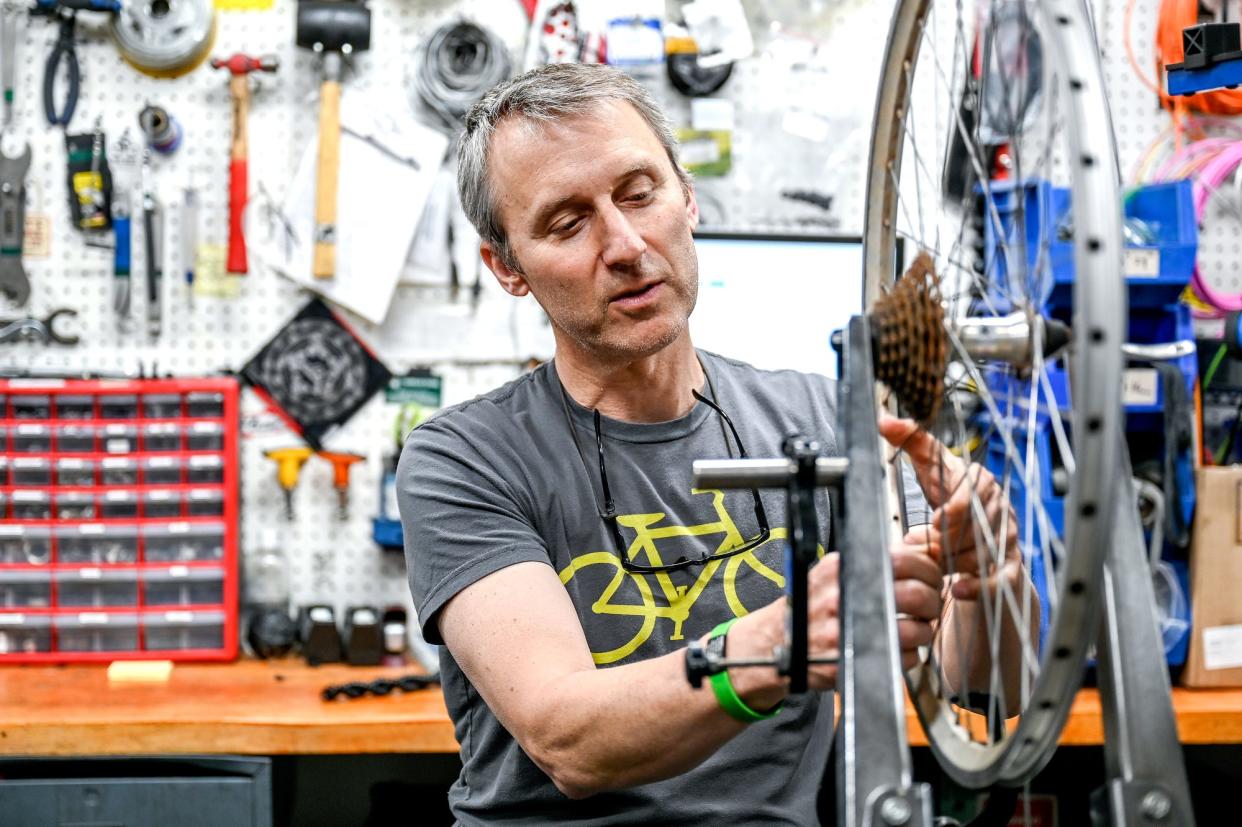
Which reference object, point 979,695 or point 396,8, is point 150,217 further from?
point 979,695

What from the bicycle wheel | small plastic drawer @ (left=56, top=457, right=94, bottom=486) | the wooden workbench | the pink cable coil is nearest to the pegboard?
small plastic drawer @ (left=56, top=457, right=94, bottom=486)

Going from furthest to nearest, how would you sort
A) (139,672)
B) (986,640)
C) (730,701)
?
(139,672), (986,640), (730,701)

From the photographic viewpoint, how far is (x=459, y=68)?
2.23 metres

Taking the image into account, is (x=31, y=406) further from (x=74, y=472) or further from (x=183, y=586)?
(x=183, y=586)

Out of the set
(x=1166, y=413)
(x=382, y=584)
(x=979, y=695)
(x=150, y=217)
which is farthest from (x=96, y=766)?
(x=1166, y=413)

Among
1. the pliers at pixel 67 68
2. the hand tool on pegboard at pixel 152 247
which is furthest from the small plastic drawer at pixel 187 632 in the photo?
the pliers at pixel 67 68

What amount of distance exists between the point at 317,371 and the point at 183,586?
0.45 meters

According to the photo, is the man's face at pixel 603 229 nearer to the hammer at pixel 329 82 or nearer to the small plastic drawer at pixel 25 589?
the hammer at pixel 329 82

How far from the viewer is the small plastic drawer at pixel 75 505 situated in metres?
2.10

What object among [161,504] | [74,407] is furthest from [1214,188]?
[74,407]

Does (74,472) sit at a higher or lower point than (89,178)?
lower

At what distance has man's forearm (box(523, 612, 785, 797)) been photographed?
2.91 ft

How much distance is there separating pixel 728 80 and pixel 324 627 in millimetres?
1223

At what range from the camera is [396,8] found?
225 centimetres
